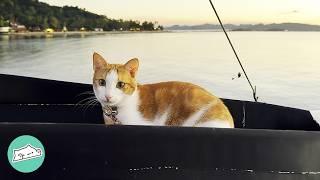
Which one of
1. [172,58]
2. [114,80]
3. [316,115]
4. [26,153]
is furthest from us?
[172,58]

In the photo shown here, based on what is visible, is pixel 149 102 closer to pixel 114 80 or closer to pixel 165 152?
pixel 114 80

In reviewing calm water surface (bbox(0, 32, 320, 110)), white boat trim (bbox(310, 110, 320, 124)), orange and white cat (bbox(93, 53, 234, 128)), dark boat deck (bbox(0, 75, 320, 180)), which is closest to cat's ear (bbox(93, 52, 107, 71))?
orange and white cat (bbox(93, 53, 234, 128))

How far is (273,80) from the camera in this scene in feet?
18.9

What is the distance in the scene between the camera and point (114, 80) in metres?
1.12


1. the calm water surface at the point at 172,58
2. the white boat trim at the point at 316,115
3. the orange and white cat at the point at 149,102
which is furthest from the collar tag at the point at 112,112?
the white boat trim at the point at 316,115

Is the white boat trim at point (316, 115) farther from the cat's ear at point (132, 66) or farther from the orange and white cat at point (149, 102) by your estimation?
the cat's ear at point (132, 66)

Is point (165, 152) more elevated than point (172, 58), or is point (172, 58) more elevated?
point (165, 152)

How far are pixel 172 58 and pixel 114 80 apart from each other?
274 cm

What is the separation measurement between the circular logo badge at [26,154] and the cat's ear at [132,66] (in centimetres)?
31

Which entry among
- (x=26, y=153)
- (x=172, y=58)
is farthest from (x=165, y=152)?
(x=172, y=58)

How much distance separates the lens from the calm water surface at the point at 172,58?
6.08 feet

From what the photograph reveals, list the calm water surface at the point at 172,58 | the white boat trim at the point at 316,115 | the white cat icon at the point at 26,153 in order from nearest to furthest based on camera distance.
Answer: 1. the white cat icon at the point at 26,153
2. the white boat trim at the point at 316,115
3. the calm water surface at the point at 172,58

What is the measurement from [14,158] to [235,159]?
1.25 ft

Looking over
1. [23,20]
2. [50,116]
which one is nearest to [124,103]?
[50,116]
